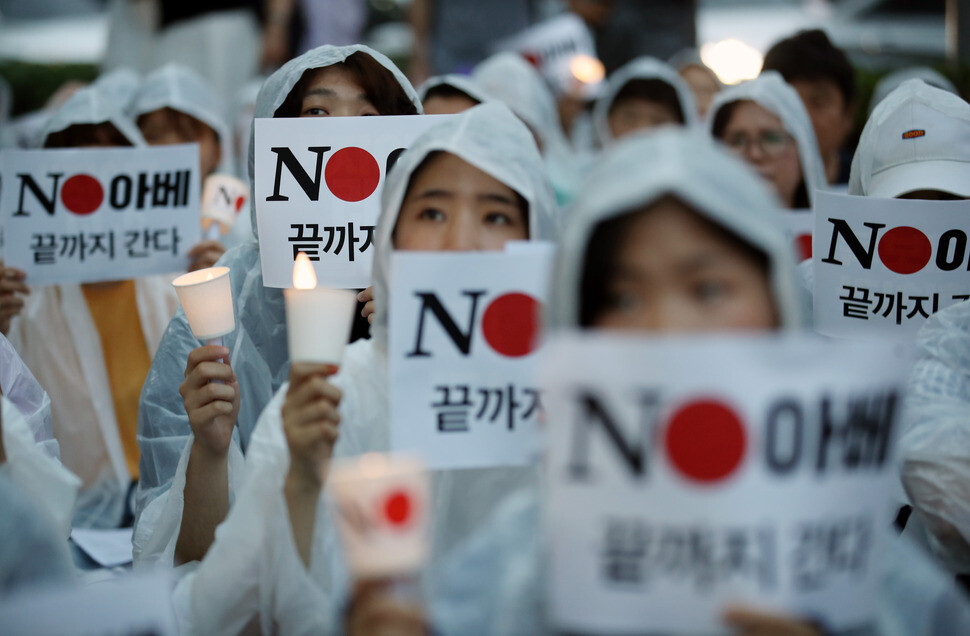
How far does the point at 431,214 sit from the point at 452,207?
0.05 meters

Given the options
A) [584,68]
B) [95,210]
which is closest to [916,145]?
[95,210]

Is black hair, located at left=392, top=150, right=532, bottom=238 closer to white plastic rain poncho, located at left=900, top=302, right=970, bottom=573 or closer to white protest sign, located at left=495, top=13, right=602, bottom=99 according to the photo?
white plastic rain poncho, located at left=900, top=302, right=970, bottom=573

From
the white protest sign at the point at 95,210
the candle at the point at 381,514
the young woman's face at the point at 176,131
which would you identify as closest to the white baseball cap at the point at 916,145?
the candle at the point at 381,514

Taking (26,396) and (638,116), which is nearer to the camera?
(26,396)

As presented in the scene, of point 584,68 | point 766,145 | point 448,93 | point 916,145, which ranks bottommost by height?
point 916,145

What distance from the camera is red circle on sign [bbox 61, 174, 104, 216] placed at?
352 cm

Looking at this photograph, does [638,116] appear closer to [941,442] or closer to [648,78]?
[648,78]

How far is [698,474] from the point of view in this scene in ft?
4.81

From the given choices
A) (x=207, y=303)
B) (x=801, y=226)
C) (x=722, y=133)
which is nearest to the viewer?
(x=207, y=303)

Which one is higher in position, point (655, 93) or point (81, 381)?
point (655, 93)

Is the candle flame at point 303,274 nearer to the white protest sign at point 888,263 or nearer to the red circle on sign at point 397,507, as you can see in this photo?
the red circle on sign at point 397,507

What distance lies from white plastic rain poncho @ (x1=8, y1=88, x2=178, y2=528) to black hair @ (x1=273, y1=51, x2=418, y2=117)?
1.12 metres

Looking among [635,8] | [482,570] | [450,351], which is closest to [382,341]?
[450,351]

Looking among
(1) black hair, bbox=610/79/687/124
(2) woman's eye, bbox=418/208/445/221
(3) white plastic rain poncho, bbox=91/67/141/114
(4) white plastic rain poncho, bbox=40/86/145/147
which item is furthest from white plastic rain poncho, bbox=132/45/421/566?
(1) black hair, bbox=610/79/687/124
